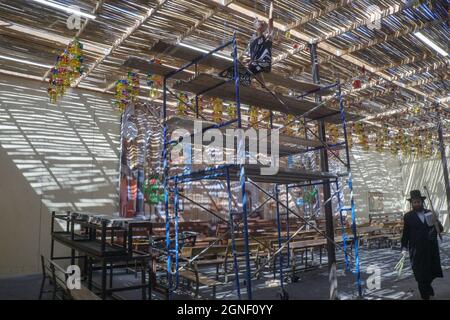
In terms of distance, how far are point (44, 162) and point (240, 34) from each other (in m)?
6.05

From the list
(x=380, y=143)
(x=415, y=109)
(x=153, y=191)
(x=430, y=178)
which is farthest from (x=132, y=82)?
(x=430, y=178)

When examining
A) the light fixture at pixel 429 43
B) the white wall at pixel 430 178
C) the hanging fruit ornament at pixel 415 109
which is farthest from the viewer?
the white wall at pixel 430 178

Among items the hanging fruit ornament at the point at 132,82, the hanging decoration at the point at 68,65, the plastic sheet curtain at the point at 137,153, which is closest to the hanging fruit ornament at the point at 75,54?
the hanging decoration at the point at 68,65

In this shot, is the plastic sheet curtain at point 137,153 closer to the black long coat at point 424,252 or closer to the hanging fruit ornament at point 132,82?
the hanging fruit ornament at point 132,82

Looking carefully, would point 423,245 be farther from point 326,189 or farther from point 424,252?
point 326,189

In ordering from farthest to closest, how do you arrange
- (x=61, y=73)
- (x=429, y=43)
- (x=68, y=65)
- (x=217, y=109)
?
(x=217, y=109), (x=429, y=43), (x=61, y=73), (x=68, y=65)

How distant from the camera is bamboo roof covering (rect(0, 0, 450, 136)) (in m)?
6.69

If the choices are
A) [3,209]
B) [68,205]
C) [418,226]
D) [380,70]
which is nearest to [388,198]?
[380,70]

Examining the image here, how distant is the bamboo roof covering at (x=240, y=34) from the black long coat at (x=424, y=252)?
2494mm

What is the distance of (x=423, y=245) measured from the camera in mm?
5656

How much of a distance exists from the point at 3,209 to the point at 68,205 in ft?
4.92

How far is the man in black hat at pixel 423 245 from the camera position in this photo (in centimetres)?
559
